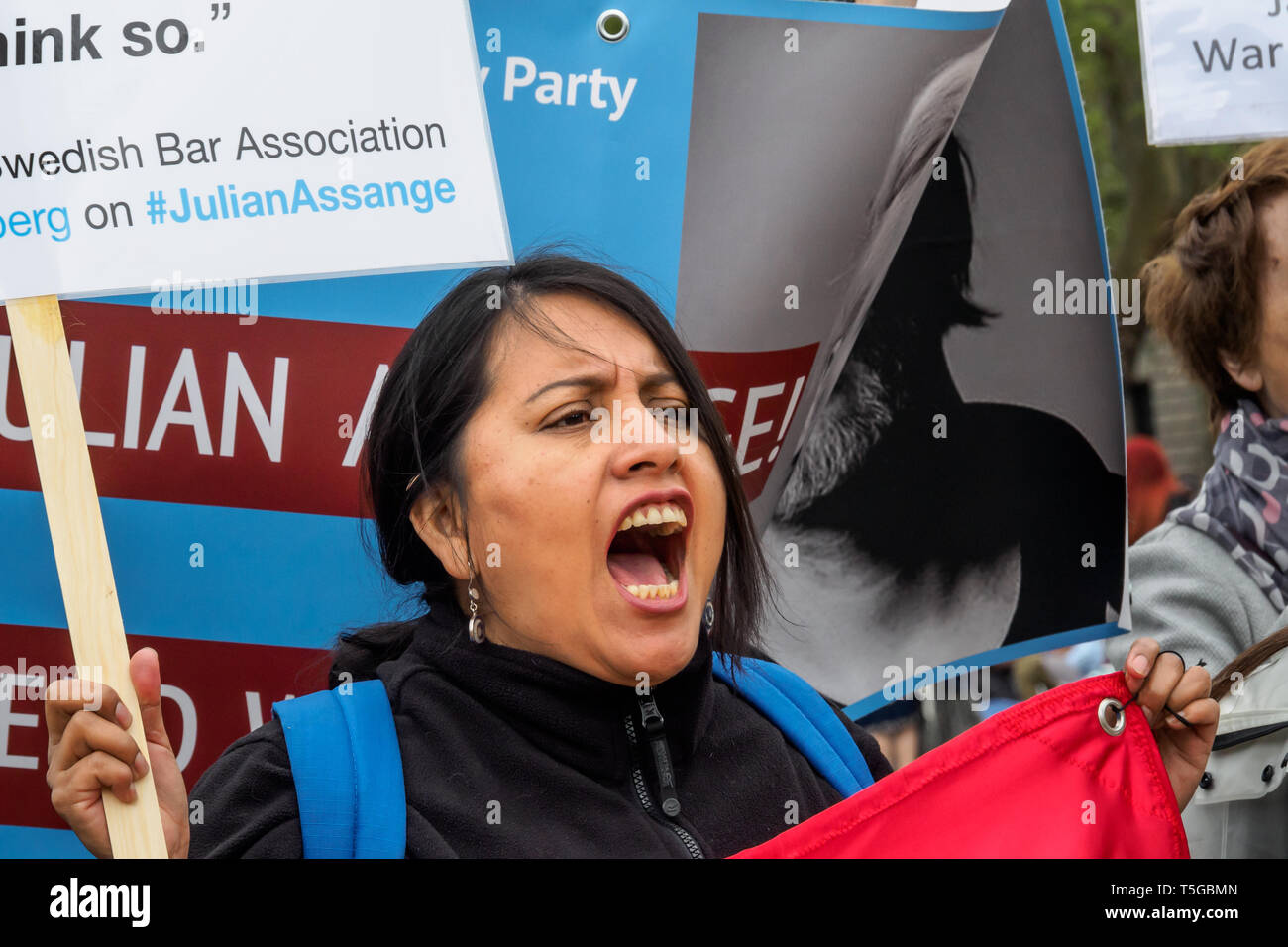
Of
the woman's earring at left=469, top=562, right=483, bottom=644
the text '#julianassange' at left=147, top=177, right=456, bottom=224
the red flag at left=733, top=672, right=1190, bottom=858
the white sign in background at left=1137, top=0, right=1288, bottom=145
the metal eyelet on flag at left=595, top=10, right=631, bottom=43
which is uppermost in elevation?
the metal eyelet on flag at left=595, top=10, right=631, bottom=43

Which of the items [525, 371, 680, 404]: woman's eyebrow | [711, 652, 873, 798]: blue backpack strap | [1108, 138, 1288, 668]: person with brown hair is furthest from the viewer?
[1108, 138, 1288, 668]: person with brown hair

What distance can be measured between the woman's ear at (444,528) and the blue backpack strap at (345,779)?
0.29 metres

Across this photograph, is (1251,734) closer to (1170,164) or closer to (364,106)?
(364,106)

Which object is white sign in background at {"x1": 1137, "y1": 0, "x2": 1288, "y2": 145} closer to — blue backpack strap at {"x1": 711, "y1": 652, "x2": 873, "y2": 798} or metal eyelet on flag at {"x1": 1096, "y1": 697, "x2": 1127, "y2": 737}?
metal eyelet on flag at {"x1": 1096, "y1": 697, "x2": 1127, "y2": 737}

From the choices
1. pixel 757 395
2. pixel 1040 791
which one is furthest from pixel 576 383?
pixel 1040 791

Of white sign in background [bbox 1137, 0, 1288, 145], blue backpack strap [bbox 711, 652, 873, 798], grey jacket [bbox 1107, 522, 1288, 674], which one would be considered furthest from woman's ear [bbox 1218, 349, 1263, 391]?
blue backpack strap [bbox 711, 652, 873, 798]

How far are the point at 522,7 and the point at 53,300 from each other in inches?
40.5

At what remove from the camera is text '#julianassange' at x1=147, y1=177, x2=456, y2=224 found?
6.88 feet

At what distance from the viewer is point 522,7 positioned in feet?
8.23

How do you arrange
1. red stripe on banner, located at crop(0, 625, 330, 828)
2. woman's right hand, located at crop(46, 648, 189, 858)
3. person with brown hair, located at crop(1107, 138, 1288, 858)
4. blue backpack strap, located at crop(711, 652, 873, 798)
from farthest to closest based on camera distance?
person with brown hair, located at crop(1107, 138, 1288, 858), red stripe on banner, located at crop(0, 625, 330, 828), blue backpack strap, located at crop(711, 652, 873, 798), woman's right hand, located at crop(46, 648, 189, 858)

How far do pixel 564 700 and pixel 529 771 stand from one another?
0.37 ft

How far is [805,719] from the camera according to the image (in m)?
2.25

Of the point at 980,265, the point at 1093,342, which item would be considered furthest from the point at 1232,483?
the point at 980,265

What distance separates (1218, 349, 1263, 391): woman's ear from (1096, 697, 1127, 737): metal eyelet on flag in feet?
3.33
